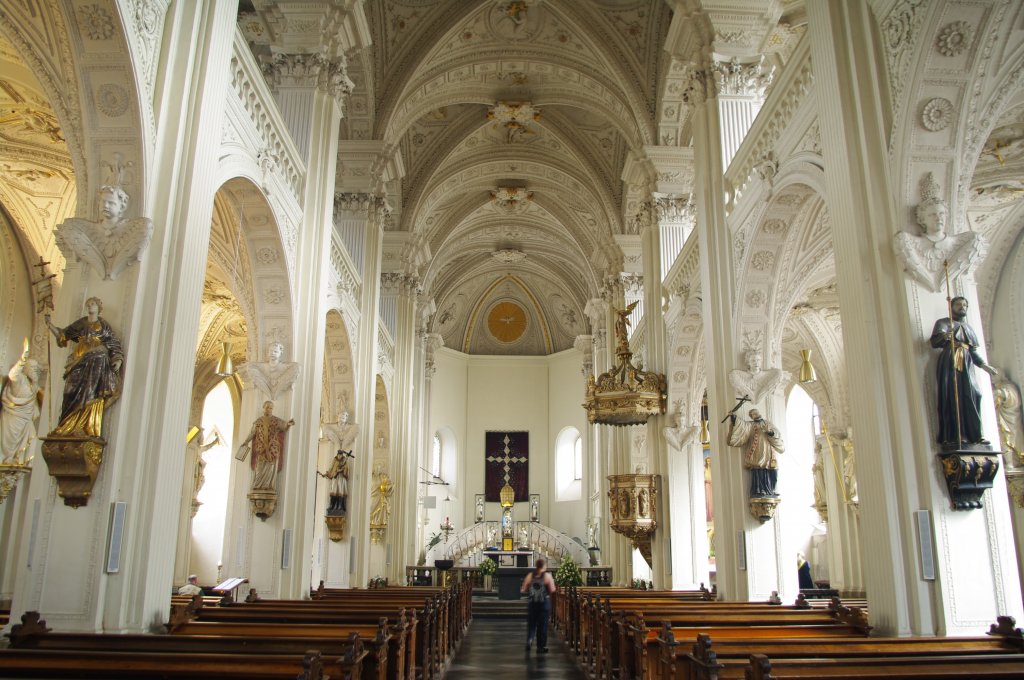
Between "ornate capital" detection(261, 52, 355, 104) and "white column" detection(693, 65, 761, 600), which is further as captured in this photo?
"ornate capital" detection(261, 52, 355, 104)

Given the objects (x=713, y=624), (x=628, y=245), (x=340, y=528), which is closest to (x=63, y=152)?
(x=340, y=528)

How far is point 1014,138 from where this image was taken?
11.8 m

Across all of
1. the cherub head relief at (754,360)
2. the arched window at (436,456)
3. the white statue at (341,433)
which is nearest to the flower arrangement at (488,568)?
the arched window at (436,456)

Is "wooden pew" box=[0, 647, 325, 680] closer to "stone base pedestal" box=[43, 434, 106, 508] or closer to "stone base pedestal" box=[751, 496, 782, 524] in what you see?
"stone base pedestal" box=[43, 434, 106, 508]

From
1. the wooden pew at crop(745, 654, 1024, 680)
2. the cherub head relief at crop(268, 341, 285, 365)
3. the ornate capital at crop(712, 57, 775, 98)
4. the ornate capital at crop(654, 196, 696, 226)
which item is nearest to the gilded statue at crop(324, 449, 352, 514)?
the cherub head relief at crop(268, 341, 285, 365)

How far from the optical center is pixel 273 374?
11234mm

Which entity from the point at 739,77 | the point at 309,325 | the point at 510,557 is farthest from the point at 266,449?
the point at 510,557

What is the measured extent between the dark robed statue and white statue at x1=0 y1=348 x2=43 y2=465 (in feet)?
42.2

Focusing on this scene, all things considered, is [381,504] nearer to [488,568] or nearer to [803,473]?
[488,568]

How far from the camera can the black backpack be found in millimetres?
12203

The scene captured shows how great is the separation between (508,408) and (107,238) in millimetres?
30622

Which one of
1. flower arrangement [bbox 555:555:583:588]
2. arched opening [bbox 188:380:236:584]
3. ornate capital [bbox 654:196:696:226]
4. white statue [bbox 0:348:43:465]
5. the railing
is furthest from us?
the railing

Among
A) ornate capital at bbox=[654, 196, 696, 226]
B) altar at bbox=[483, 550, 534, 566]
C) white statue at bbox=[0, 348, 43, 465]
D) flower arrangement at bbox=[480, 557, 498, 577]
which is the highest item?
ornate capital at bbox=[654, 196, 696, 226]

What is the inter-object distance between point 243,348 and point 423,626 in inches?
672
